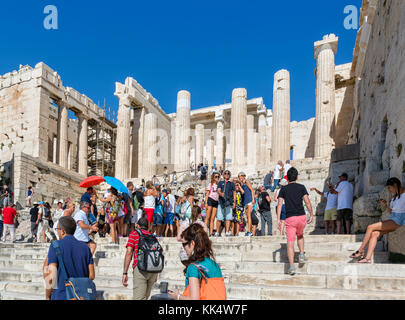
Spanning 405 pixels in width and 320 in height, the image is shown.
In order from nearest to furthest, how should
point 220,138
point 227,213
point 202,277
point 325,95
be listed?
point 202,277 < point 227,213 < point 325,95 < point 220,138

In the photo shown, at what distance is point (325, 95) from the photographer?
68.1 ft

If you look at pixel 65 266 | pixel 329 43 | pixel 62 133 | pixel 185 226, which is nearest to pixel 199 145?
pixel 62 133

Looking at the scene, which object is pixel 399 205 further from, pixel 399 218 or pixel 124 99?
pixel 124 99

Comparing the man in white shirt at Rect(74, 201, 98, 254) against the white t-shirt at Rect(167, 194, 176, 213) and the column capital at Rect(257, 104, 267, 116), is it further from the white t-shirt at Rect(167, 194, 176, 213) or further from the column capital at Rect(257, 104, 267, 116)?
the column capital at Rect(257, 104, 267, 116)

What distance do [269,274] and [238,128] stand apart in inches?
841

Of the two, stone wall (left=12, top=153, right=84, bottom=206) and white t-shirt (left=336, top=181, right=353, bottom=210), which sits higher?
stone wall (left=12, top=153, right=84, bottom=206)

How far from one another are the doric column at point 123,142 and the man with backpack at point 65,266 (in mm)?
24503

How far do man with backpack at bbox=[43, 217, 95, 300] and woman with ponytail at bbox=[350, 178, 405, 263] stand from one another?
12.3ft

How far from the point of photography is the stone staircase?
4.59 meters

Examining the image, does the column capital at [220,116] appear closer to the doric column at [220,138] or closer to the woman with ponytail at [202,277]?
the doric column at [220,138]

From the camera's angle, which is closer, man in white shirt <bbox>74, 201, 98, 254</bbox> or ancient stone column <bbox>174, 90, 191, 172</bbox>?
man in white shirt <bbox>74, 201, 98, 254</bbox>

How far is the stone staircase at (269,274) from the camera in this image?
459 cm

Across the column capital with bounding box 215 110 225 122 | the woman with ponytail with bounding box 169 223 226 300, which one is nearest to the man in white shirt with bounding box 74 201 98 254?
the woman with ponytail with bounding box 169 223 226 300
